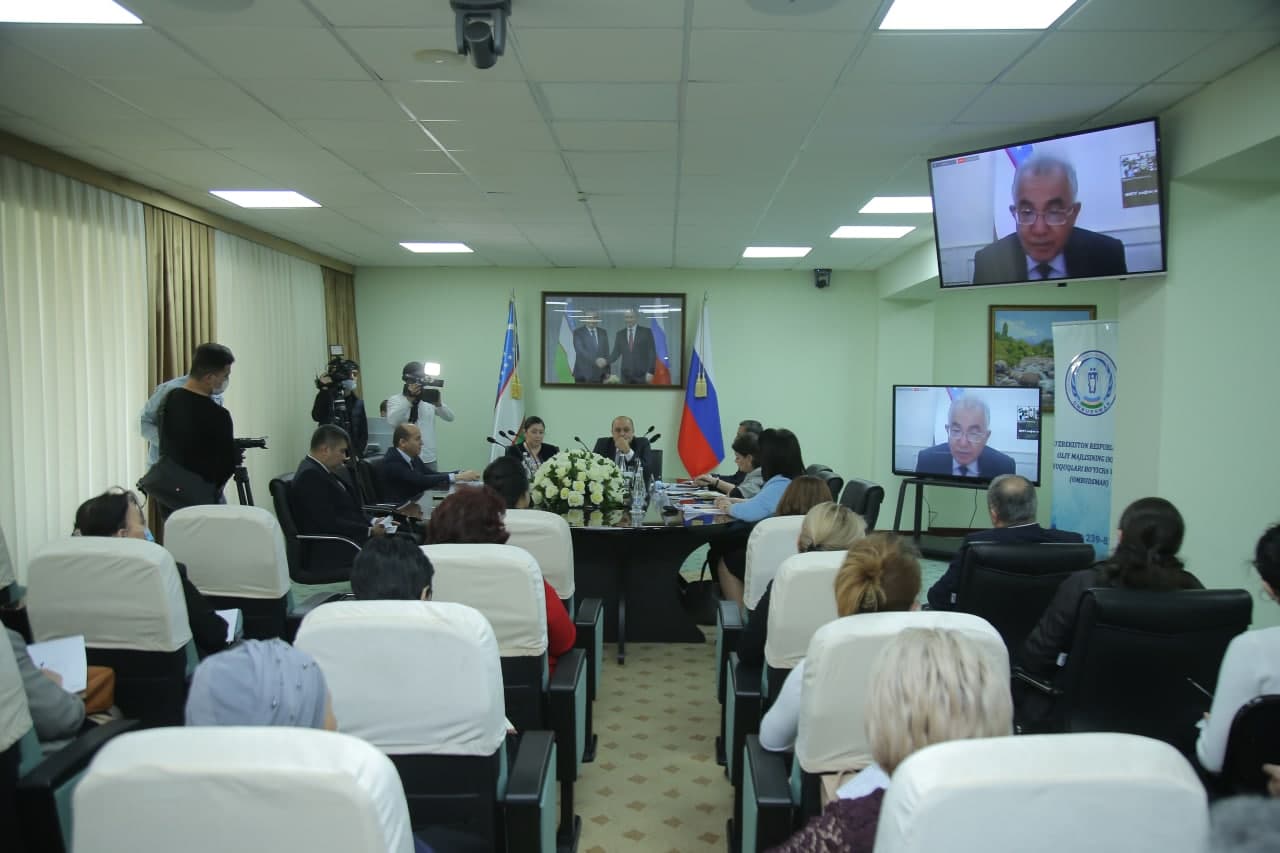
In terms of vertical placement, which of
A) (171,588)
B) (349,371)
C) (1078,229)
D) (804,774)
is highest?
(1078,229)

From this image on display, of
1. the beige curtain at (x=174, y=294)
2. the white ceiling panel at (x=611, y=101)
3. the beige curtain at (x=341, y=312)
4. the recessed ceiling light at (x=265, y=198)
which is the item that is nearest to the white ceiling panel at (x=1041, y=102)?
the white ceiling panel at (x=611, y=101)

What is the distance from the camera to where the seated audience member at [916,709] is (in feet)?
4.03

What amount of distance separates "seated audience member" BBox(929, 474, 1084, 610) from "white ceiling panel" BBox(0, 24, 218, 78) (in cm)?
358

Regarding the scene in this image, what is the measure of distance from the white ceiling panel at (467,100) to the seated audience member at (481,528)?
1818 millimetres

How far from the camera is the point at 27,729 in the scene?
1782 mm

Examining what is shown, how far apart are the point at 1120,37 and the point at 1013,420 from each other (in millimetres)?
4472

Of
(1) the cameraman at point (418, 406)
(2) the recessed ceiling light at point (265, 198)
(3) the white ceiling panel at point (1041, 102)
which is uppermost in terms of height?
(2) the recessed ceiling light at point (265, 198)

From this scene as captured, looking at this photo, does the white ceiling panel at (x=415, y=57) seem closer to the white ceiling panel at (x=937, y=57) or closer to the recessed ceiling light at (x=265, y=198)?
the white ceiling panel at (x=937, y=57)

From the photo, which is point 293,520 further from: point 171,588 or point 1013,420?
point 1013,420

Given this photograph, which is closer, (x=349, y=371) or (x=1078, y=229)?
(x=1078, y=229)

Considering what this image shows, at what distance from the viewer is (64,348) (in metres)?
5.23

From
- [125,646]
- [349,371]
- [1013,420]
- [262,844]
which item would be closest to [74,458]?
[349,371]

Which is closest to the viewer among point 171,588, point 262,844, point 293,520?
point 262,844

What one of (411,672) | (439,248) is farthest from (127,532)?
(439,248)
